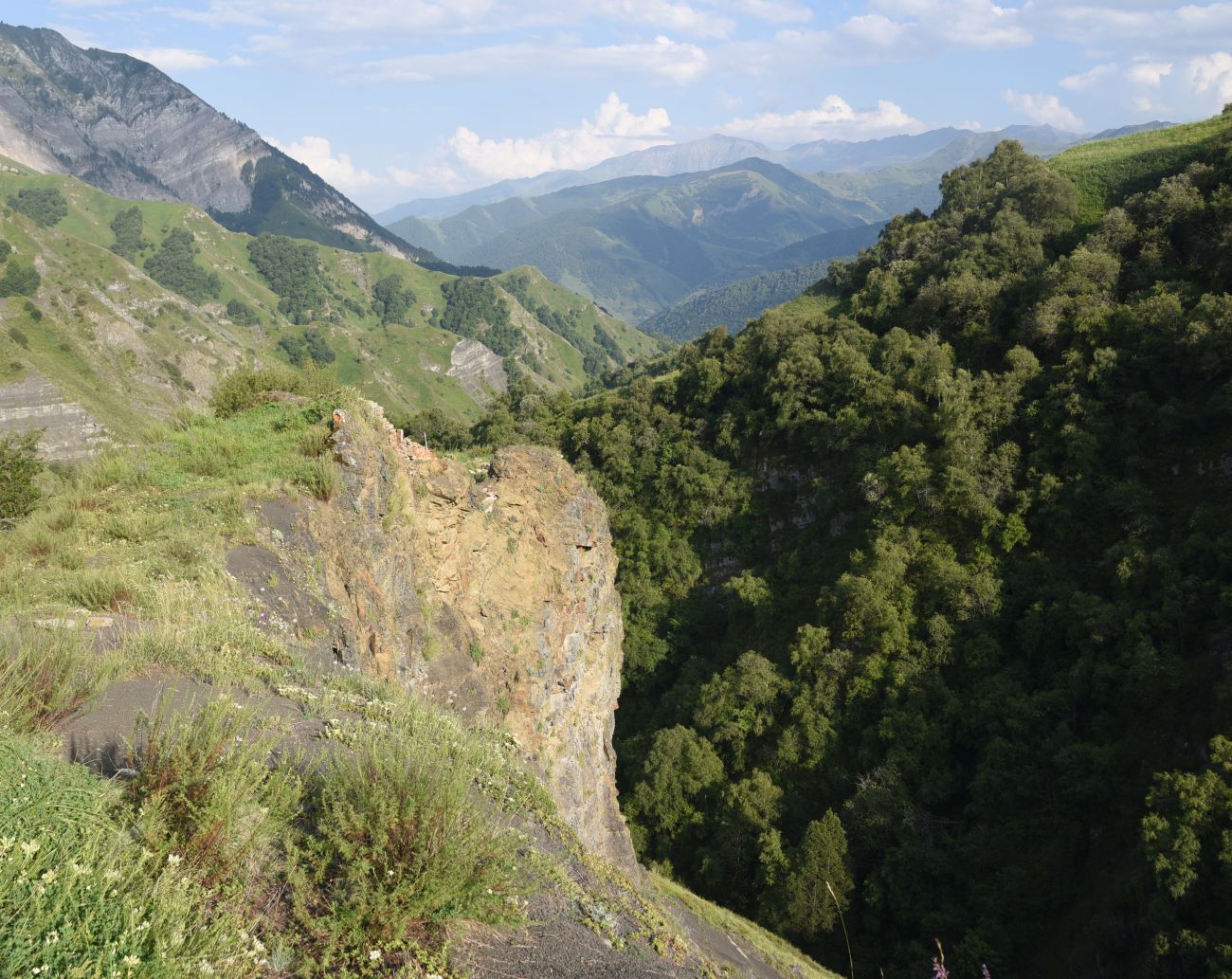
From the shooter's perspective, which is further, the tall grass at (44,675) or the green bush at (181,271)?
the green bush at (181,271)

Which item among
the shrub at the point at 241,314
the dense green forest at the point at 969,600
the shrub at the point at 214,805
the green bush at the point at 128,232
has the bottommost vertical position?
the dense green forest at the point at 969,600

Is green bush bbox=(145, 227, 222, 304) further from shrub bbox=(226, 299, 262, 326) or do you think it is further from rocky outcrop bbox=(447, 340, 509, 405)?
rocky outcrop bbox=(447, 340, 509, 405)

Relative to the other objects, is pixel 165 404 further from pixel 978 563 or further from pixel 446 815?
pixel 446 815

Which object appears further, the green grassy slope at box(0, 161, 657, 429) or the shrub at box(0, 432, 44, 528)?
the green grassy slope at box(0, 161, 657, 429)

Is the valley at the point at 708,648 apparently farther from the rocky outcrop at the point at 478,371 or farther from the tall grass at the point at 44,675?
Answer: the rocky outcrop at the point at 478,371

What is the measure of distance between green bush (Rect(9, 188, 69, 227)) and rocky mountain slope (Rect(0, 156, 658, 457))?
18.3 inches

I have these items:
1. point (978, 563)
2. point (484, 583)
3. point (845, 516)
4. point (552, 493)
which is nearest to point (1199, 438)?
point (978, 563)

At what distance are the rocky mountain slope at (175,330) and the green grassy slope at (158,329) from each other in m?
0.26

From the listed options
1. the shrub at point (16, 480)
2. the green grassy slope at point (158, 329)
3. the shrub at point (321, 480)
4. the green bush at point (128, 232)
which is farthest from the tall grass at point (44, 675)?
the green bush at point (128, 232)

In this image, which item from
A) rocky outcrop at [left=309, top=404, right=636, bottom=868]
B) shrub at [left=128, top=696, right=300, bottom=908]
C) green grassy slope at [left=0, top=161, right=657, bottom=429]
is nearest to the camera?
shrub at [left=128, top=696, right=300, bottom=908]

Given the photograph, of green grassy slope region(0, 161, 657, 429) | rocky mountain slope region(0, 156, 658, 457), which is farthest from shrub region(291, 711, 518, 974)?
rocky mountain slope region(0, 156, 658, 457)

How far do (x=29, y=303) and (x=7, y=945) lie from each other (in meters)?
116

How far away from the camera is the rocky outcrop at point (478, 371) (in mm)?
160000

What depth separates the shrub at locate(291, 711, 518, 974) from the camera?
4.40 metres
